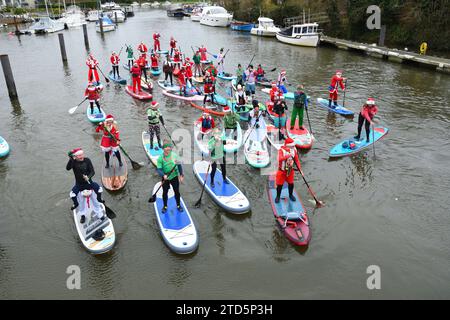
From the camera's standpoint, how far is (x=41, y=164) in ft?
41.5

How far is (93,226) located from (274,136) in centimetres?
815

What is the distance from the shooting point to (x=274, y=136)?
1413cm

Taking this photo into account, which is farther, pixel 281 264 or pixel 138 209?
pixel 138 209

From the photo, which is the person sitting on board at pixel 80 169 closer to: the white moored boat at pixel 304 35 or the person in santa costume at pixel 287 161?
the person in santa costume at pixel 287 161

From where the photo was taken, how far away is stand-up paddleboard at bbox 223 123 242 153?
13.0 m

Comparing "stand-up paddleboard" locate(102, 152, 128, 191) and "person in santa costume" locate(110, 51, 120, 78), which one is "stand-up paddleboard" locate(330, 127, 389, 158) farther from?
"person in santa costume" locate(110, 51, 120, 78)

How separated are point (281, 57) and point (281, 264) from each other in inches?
1086

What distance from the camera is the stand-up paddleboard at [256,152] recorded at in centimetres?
1210

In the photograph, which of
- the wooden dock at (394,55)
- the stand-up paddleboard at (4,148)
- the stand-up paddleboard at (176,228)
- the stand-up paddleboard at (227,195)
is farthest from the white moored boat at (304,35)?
the stand-up paddleboard at (176,228)

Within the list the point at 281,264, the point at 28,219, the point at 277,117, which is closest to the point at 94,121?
the point at 28,219

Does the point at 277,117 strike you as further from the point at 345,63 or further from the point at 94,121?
the point at 345,63

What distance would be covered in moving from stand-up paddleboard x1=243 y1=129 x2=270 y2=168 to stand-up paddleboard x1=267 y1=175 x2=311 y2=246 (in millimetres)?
1993
